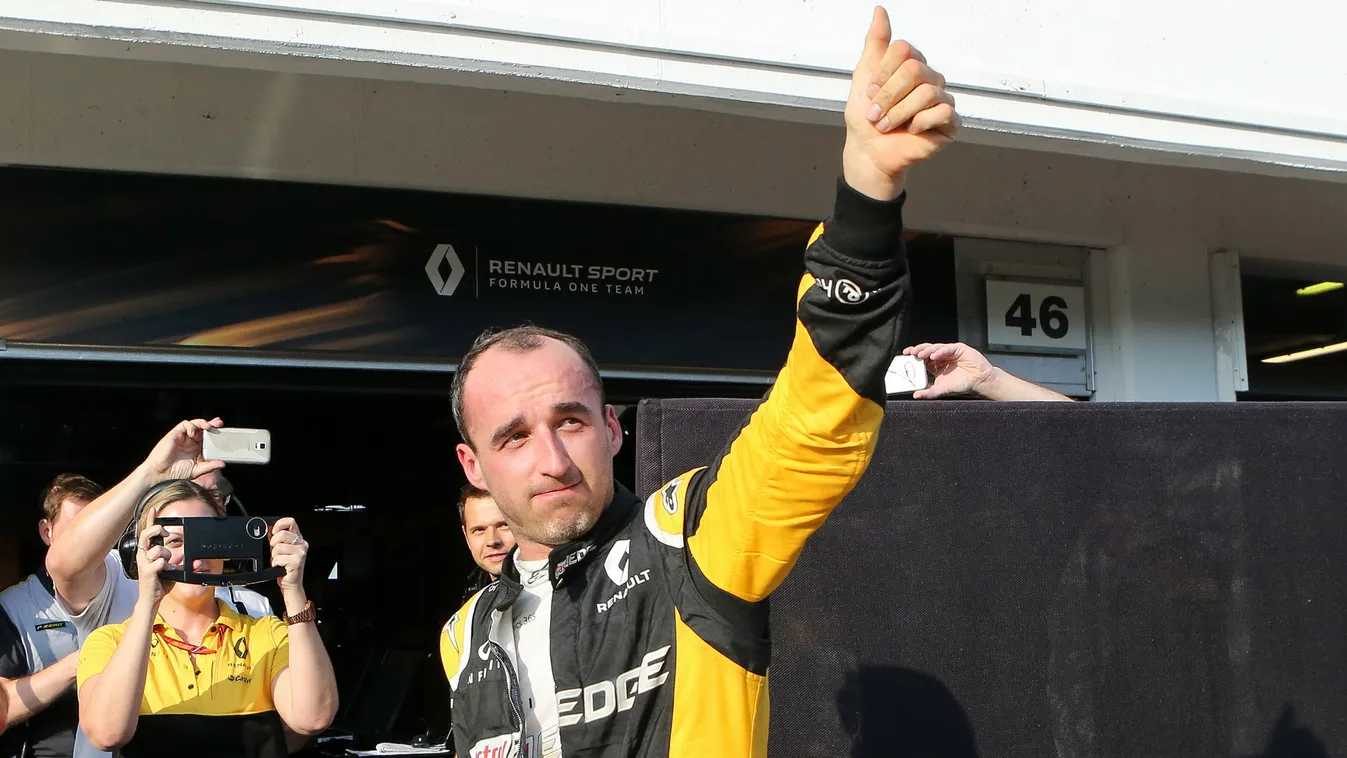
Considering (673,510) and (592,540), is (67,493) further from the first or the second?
(673,510)

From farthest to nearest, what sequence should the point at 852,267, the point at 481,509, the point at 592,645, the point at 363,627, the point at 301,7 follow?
the point at 363,627, the point at 481,509, the point at 301,7, the point at 592,645, the point at 852,267

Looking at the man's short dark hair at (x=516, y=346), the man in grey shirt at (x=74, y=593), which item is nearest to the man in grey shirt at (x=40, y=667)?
the man in grey shirt at (x=74, y=593)

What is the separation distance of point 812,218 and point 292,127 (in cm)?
209

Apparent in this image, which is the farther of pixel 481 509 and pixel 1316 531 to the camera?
pixel 481 509

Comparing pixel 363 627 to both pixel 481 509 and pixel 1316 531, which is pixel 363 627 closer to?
pixel 481 509

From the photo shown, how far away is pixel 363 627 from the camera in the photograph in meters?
6.19

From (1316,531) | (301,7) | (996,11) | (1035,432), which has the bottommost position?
(1316,531)

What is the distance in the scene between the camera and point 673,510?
153cm

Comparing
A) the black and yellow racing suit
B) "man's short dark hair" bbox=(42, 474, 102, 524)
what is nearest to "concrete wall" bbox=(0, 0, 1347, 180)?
"man's short dark hair" bbox=(42, 474, 102, 524)

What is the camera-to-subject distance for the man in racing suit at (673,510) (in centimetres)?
120

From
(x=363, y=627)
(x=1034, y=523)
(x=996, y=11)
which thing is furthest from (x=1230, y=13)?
(x=363, y=627)

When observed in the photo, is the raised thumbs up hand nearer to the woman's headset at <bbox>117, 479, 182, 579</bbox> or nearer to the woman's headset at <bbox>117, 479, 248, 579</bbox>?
the woman's headset at <bbox>117, 479, 248, 579</bbox>

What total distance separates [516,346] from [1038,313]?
3948 millimetres

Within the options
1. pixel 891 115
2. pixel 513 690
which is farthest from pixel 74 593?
pixel 891 115
